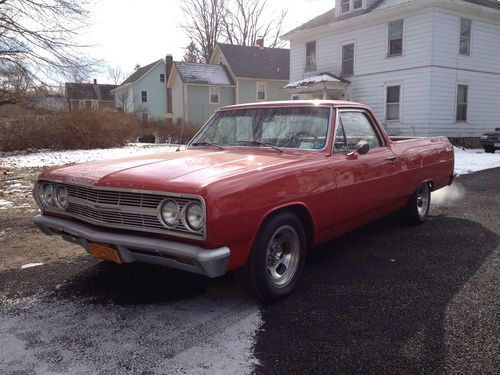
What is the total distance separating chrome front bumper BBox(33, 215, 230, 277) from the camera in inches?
114

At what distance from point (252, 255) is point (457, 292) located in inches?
74.3

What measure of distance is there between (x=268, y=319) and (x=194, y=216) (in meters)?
1.00

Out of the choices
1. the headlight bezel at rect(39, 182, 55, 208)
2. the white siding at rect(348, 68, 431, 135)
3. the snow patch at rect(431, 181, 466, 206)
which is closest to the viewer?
the headlight bezel at rect(39, 182, 55, 208)

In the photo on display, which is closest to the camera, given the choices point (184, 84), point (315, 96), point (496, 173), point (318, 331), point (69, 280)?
point (318, 331)

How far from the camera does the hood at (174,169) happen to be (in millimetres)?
3135

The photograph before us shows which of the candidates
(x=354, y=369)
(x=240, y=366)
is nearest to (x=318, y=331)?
(x=354, y=369)

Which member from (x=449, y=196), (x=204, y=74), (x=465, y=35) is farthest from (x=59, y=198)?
(x=204, y=74)

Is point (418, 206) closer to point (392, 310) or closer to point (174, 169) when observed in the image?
point (392, 310)

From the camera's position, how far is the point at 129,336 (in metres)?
3.05

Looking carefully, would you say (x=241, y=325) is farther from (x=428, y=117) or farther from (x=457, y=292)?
(x=428, y=117)

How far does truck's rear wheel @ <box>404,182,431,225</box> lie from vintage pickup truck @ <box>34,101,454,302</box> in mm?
631

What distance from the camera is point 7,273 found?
4.27m

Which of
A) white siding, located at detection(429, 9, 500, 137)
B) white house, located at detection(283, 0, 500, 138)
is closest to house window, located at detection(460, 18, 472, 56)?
white house, located at detection(283, 0, 500, 138)

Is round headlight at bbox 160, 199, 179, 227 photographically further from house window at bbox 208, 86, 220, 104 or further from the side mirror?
house window at bbox 208, 86, 220, 104
